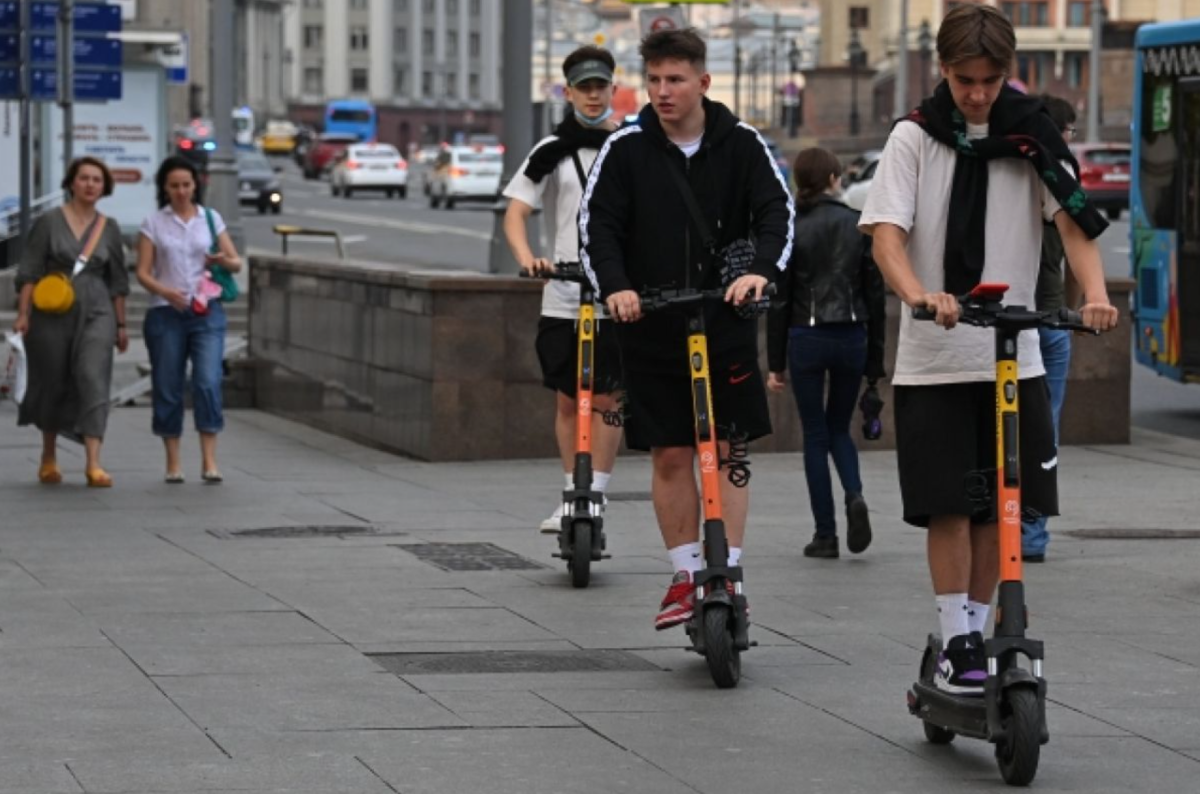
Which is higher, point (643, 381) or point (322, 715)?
point (643, 381)

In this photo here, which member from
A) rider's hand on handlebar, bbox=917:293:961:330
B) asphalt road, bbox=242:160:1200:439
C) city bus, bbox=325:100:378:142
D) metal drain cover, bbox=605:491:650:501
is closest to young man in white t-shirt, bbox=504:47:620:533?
metal drain cover, bbox=605:491:650:501

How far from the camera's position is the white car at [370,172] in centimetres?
8038

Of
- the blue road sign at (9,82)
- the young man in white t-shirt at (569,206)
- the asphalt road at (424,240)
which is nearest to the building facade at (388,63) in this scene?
the asphalt road at (424,240)

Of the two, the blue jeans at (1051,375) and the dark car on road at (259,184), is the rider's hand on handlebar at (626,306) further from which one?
the dark car on road at (259,184)

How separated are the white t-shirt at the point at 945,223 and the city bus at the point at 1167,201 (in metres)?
12.0

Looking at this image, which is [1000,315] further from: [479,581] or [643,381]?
[479,581]

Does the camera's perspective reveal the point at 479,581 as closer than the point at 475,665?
No

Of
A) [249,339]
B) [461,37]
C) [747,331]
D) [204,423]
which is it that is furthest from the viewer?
[461,37]

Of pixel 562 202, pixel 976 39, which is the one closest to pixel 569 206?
pixel 562 202

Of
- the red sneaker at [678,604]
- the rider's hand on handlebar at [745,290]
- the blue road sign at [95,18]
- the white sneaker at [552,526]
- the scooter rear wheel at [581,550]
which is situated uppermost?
Result: the blue road sign at [95,18]

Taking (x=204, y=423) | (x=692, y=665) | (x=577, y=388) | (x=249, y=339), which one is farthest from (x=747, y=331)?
(x=249, y=339)

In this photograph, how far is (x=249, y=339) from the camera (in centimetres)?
1997

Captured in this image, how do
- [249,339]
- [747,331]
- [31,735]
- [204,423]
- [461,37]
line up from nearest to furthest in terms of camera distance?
[31,735] < [747,331] < [204,423] < [249,339] < [461,37]

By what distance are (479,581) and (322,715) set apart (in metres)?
2.85
